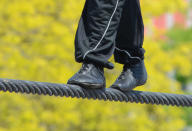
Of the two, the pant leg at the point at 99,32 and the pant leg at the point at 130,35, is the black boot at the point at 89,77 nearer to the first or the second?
the pant leg at the point at 99,32

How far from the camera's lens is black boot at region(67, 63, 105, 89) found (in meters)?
2.55

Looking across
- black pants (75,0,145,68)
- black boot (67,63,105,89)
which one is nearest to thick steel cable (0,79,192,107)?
black boot (67,63,105,89)

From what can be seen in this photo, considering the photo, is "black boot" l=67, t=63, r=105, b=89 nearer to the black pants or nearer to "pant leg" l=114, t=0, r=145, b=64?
the black pants

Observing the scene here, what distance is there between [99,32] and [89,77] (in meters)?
0.24

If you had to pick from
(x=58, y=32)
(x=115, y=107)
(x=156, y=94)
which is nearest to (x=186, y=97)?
(x=156, y=94)

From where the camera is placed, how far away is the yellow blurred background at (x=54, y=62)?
747cm

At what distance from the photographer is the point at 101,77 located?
266cm

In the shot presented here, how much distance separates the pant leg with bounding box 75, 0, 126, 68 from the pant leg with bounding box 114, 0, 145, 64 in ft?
0.40

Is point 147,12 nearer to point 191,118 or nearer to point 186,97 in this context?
point 186,97

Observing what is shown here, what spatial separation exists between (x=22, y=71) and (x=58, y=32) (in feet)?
2.57

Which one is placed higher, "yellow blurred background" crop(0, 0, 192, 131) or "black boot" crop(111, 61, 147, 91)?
"black boot" crop(111, 61, 147, 91)

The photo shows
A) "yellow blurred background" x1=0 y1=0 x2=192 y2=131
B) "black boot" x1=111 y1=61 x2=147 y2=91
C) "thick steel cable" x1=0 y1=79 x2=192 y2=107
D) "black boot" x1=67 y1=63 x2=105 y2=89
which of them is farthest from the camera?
"yellow blurred background" x1=0 y1=0 x2=192 y2=131

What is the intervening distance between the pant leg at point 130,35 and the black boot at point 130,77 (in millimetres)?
40

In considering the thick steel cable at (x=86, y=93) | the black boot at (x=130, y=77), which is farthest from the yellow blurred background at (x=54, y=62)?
the thick steel cable at (x=86, y=93)
